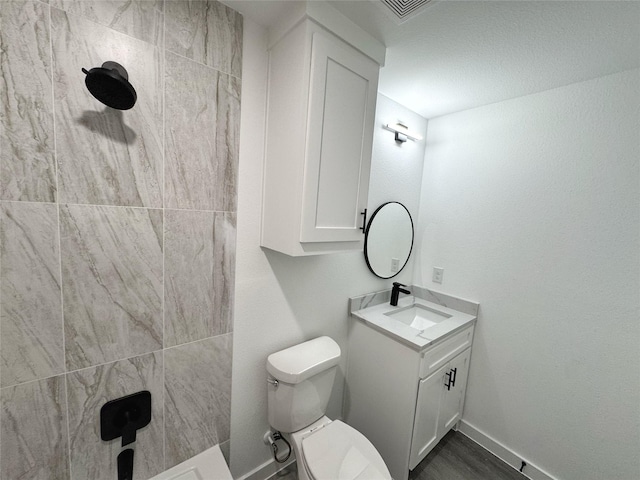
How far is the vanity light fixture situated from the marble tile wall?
1072 millimetres

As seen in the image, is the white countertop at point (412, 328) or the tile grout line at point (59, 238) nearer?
the tile grout line at point (59, 238)

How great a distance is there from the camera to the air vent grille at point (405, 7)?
38.2 inches

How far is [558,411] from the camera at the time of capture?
1484 mm

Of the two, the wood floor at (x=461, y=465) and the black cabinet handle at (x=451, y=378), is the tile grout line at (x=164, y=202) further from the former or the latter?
the black cabinet handle at (x=451, y=378)

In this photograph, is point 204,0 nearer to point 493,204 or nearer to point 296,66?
point 296,66

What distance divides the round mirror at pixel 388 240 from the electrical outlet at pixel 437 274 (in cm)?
23

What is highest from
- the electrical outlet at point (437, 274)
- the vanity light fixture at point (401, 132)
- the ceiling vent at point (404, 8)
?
the ceiling vent at point (404, 8)

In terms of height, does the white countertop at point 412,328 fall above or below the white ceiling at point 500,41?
below

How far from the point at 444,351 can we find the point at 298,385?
916 millimetres

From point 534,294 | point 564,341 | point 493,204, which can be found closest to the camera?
point 564,341

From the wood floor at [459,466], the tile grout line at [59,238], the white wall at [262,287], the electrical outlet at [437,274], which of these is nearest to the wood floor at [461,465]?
the wood floor at [459,466]

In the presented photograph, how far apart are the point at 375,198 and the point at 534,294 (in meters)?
1.14

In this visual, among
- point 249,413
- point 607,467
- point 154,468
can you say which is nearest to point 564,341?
point 607,467

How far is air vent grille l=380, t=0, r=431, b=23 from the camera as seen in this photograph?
38.2 inches
